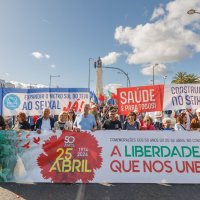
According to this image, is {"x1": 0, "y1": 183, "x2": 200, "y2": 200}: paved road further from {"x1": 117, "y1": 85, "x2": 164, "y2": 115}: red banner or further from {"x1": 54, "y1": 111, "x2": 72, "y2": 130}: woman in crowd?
{"x1": 117, "y1": 85, "x2": 164, "y2": 115}: red banner

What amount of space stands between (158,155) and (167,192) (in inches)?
39.2

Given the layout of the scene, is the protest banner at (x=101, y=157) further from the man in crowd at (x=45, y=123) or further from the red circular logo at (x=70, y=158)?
the man in crowd at (x=45, y=123)

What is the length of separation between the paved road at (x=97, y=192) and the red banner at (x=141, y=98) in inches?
136

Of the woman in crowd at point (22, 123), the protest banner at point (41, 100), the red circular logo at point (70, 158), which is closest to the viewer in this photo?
the red circular logo at point (70, 158)

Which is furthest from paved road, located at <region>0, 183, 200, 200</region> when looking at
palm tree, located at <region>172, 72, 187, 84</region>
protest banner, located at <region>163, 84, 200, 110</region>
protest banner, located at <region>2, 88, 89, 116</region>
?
palm tree, located at <region>172, 72, 187, 84</region>

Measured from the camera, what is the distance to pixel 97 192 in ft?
19.7

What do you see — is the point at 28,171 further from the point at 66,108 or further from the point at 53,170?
the point at 66,108

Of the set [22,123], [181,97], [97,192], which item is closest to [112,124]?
[97,192]

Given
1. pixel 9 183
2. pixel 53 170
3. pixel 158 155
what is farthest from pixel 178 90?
pixel 9 183

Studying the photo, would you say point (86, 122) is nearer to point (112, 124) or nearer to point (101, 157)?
point (112, 124)

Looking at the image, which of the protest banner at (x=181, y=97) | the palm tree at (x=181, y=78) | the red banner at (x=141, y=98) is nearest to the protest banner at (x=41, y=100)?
the red banner at (x=141, y=98)

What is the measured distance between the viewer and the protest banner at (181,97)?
31.0 feet

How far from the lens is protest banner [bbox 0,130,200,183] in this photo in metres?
6.70

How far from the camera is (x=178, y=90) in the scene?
9.55m
